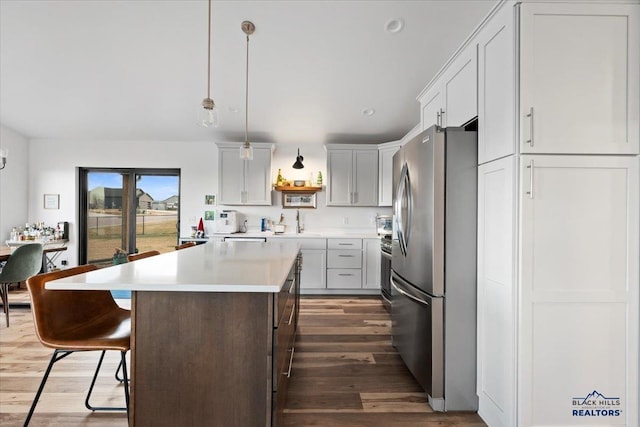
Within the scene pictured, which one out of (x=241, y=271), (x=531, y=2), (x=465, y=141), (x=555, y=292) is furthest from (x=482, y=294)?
(x=531, y=2)

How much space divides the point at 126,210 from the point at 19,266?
1912 millimetres

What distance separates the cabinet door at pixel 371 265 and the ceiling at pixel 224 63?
5.42 ft

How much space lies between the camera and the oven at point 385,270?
381cm

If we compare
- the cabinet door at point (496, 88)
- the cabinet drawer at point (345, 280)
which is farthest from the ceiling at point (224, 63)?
the cabinet drawer at point (345, 280)

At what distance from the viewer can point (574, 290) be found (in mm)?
1473

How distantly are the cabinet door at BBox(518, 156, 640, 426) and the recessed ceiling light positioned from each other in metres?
1.78

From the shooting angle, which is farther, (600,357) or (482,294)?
(482,294)

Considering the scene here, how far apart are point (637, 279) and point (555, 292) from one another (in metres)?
0.40

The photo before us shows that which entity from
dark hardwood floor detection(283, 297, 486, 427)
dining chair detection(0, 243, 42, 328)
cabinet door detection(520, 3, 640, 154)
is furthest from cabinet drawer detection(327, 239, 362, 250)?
dining chair detection(0, 243, 42, 328)

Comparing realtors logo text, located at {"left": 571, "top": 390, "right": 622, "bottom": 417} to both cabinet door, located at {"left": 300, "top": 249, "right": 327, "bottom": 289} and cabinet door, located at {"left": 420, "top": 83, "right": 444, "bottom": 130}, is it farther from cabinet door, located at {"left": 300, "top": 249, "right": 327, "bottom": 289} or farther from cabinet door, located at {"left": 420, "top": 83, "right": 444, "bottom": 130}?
cabinet door, located at {"left": 300, "top": 249, "right": 327, "bottom": 289}

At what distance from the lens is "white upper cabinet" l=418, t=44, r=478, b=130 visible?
1.89m

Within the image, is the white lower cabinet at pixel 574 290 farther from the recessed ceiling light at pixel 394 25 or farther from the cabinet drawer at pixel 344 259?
the cabinet drawer at pixel 344 259

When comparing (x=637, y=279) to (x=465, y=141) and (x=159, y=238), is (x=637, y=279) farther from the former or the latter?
(x=159, y=238)

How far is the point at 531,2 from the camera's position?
58.0 inches
